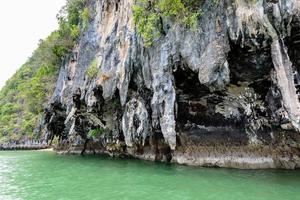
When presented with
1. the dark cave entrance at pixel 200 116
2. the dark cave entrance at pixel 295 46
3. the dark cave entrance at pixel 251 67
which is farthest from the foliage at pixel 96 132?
the dark cave entrance at pixel 295 46

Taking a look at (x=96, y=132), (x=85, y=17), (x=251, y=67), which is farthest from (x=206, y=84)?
(x=85, y=17)

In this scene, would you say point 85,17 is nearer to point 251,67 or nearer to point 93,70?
point 93,70

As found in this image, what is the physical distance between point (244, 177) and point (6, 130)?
42807mm

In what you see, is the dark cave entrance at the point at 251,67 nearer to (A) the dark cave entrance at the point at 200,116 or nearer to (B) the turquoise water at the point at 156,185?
(A) the dark cave entrance at the point at 200,116

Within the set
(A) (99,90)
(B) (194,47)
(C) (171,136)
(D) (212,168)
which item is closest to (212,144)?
(D) (212,168)

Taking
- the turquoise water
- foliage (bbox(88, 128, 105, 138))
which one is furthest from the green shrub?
the turquoise water

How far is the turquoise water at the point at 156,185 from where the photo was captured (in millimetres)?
9109

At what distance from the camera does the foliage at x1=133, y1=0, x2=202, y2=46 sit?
12250 mm

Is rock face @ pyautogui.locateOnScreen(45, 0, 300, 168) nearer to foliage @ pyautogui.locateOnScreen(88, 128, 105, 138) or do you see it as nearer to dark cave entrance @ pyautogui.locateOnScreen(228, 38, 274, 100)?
→ dark cave entrance @ pyautogui.locateOnScreen(228, 38, 274, 100)

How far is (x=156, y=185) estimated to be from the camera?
419 inches

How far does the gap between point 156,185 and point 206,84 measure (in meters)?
4.05

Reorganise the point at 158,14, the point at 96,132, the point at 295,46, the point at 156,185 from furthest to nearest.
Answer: the point at 96,132, the point at 158,14, the point at 295,46, the point at 156,185

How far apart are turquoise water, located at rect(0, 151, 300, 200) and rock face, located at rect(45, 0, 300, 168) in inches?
67.8

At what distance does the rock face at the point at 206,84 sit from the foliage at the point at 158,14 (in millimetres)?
316
